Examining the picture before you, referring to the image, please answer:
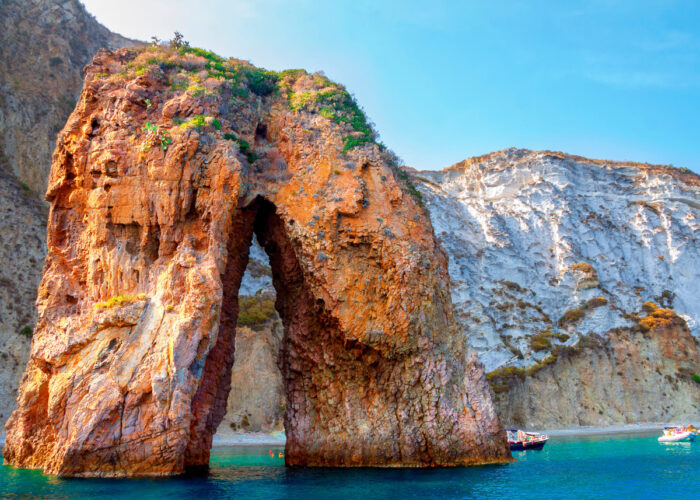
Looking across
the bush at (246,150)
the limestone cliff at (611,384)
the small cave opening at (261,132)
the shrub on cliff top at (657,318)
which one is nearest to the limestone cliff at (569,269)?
the limestone cliff at (611,384)

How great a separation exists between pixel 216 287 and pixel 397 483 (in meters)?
9.30

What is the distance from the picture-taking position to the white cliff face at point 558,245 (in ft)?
196

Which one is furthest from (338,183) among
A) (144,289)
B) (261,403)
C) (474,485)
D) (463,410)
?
(261,403)

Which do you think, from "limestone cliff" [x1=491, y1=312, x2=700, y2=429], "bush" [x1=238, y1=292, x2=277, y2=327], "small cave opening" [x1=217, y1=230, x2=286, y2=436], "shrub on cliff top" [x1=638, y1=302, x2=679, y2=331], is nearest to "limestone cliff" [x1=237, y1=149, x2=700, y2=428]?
"limestone cliff" [x1=491, y1=312, x2=700, y2=429]

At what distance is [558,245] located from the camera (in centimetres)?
6788

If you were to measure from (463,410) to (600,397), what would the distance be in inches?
1529

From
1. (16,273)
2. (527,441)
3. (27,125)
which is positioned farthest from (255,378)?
(27,125)

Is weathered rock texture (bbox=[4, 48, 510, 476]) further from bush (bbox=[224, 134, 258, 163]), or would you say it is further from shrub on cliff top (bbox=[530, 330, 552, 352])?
shrub on cliff top (bbox=[530, 330, 552, 352])

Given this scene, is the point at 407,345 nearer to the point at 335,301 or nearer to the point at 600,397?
the point at 335,301

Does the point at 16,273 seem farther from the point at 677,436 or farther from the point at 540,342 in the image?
the point at 677,436

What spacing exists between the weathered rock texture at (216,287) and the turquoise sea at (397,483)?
4.25 feet

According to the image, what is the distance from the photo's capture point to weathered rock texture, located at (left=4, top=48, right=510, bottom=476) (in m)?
19.4

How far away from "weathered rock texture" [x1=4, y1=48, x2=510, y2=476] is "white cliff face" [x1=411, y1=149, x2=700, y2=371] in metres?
34.2

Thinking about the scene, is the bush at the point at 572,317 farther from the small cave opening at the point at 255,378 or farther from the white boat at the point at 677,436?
the small cave opening at the point at 255,378
